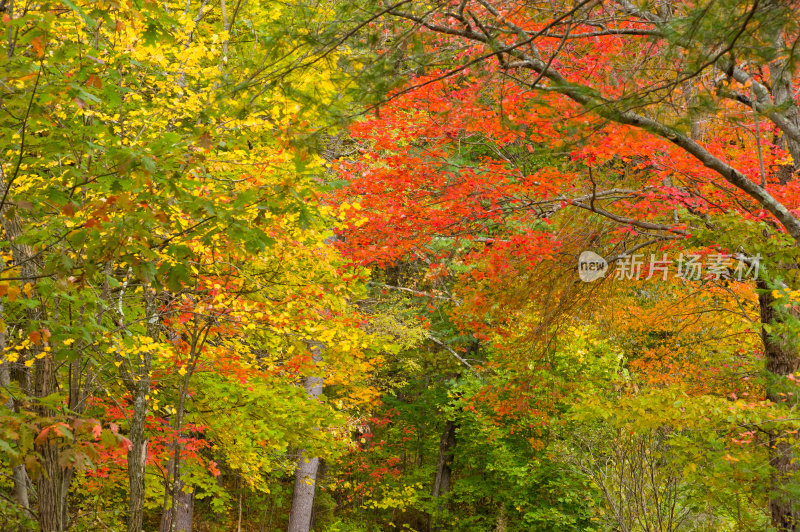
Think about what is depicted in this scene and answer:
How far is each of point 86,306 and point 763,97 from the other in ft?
19.3

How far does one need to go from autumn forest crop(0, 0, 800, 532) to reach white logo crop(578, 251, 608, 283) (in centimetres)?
3

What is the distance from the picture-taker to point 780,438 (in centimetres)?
571

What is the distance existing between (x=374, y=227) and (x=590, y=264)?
2840 millimetres

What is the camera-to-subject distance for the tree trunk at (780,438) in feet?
19.6

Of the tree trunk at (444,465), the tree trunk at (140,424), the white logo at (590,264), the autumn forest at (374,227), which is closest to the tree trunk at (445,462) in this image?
the tree trunk at (444,465)

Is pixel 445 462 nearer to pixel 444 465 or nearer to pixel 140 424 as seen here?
pixel 444 465

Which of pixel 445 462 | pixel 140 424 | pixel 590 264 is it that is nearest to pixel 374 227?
pixel 590 264

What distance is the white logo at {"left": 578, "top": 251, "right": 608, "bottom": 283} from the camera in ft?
28.1

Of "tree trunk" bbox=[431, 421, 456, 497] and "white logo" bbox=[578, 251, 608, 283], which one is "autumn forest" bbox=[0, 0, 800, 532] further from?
"tree trunk" bbox=[431, 421, 456, 497]

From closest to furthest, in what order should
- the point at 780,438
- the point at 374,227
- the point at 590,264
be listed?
the point at 780,438
the point at 590,264
the point at 374,227

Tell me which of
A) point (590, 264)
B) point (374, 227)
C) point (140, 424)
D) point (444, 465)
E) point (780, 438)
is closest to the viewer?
point (780, 438)

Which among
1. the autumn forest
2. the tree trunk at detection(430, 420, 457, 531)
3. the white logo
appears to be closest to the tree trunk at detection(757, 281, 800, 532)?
the autumn forest

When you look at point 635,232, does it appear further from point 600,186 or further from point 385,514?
point 385,514

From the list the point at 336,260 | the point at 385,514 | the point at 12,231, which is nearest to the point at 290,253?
the point at 336,260
